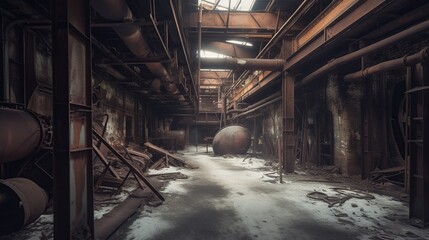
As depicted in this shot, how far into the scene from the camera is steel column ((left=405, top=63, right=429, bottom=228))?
4434 millimetres

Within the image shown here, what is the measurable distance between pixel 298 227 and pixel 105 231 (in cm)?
331

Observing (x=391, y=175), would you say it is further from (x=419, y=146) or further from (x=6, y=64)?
(x=6, y=64)

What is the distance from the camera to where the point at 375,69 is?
6.91 m

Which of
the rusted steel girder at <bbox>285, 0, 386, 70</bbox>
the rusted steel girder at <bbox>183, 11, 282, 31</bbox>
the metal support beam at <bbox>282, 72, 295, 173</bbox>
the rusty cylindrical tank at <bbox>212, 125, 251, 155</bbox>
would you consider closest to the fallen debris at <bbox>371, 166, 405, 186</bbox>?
the metal support beam at <bbox>282, 72, 295, 173</bbox>

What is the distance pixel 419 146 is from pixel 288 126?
572 centimetres

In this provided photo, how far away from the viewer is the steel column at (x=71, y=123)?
2959 millimetres

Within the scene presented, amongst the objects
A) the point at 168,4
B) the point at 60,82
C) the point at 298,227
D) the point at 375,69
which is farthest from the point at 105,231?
the point at 375,69

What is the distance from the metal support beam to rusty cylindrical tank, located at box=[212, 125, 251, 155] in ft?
20.9

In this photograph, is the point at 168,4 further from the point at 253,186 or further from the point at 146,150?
the point at 146,150

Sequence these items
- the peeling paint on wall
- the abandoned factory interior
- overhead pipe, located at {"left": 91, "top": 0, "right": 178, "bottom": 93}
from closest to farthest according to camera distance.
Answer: the abandoned factory interior → overhead pipe, located at {"left": 91, "top": 0, "right": 178, "bottom": 93} → the peeling paint on wall

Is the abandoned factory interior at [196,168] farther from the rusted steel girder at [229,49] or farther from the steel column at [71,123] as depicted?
the rusted steel girder at [229,49]

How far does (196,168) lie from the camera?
1120cm

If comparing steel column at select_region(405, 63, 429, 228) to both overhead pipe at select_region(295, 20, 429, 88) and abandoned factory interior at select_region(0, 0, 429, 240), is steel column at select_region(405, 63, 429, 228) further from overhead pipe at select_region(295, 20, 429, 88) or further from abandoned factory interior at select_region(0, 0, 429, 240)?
overhead pipe at select_region(295, 20, 429, 88)

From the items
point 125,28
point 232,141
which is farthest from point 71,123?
point 232,141
